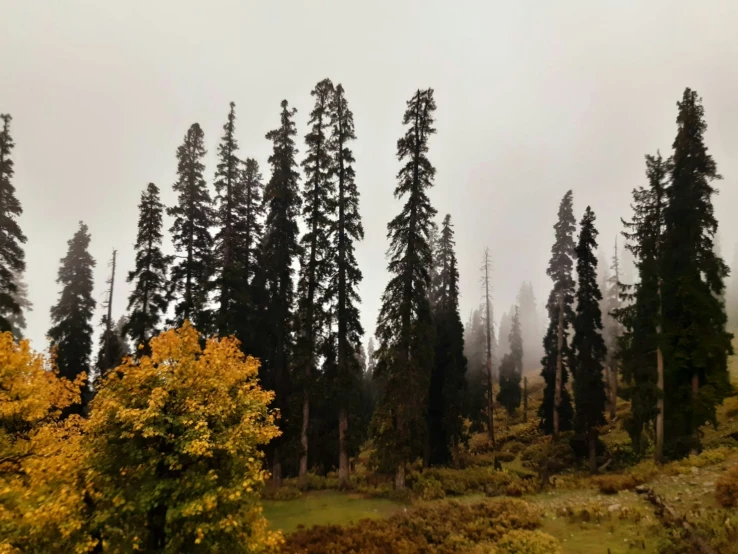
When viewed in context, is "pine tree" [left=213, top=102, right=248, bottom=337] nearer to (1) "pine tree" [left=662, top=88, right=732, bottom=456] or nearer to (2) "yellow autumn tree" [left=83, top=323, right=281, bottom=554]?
(2) "yellow autumn tree" [left=83, top=323, right=281, bottom=554]

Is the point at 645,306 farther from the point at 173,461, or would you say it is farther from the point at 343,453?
the point at 173,461

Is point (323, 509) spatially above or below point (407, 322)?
below

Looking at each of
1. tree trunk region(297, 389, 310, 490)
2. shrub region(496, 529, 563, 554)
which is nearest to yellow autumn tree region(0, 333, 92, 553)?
shrub region(496, 529, 563, 554)

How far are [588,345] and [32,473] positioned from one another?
3183cm

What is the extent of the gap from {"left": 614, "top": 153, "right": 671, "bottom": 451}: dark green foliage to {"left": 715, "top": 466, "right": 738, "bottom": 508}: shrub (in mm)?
8434

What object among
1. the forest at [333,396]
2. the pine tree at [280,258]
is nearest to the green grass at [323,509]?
the forest at [333,396]

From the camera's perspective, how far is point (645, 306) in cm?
2353

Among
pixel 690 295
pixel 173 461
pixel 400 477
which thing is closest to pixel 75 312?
pixel 400 477

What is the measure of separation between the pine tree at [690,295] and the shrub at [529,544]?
45.5 ft

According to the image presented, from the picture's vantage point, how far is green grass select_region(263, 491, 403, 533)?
1788cm

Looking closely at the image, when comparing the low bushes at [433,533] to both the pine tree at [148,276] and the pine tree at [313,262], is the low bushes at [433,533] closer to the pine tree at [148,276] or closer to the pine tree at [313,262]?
the pine tree at [313,262]

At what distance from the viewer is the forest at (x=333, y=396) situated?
885 cm

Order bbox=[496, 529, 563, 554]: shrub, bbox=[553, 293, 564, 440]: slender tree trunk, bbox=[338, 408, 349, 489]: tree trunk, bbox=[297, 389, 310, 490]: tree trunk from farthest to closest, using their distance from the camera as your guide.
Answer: bbox=[553, 293, 564, 440]: slender tree trunk, bbox=[338, 408, 349, 489]: tree trunk, bbox=[297, 389, 310, 490]: tree trunk, bbox=[496, 529, 563, 554]: shrub

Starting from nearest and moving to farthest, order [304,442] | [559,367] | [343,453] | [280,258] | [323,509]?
[323,509] < [304,442] < [343,453] < [280,258] < [559,367]
